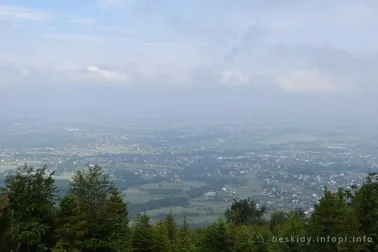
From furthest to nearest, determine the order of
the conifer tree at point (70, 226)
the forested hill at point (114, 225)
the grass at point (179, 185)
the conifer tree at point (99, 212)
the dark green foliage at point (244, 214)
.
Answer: the grass at point (179, 185) < the dark green foliage at point (244, 214) < the conifer tree at point (99, 212) < the conifer tree at point (70, 226) < the forested hill at point (114, 225)

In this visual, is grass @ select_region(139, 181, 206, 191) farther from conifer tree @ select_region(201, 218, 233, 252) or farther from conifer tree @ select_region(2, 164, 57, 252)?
conifer tree @ select_region(201, 218, 233, 252)

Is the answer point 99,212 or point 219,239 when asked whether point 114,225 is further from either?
point 219,239

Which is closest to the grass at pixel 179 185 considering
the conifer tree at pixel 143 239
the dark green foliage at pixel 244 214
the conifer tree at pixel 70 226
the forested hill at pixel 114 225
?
the dark green foliage at pixel 244 214

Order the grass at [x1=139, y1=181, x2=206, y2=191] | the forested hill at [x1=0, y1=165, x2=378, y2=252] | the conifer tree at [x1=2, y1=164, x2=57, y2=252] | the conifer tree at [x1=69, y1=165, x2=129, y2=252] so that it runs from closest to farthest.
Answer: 1. the forested hill at [x1=0, y1=165, x2=378, y2=252]
2. the conifer tree at [x1=2, y1=164, x2=57, y2=252]
3. the conifer tree at [x1=69, y1=165, x2=129, y2=252]
4. the grass at [x1=139, y1=181, x2=206, y2=191]

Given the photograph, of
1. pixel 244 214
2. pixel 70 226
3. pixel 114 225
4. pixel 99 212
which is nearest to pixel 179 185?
pixel 244 214

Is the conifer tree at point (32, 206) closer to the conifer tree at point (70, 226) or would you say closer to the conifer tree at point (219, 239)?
the conifer tree at point (70, 226)

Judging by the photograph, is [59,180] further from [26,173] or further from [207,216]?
[26,173]

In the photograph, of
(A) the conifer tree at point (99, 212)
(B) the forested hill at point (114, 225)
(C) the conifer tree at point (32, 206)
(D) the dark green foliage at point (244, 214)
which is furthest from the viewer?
(D) the dark green foliage at point (244, 214)

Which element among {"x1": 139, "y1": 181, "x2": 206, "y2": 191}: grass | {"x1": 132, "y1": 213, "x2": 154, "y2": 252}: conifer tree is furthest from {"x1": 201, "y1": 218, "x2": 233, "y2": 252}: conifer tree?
{"x1": 139, "y1": 181, "x2": 206, "y2": 191}: grass
